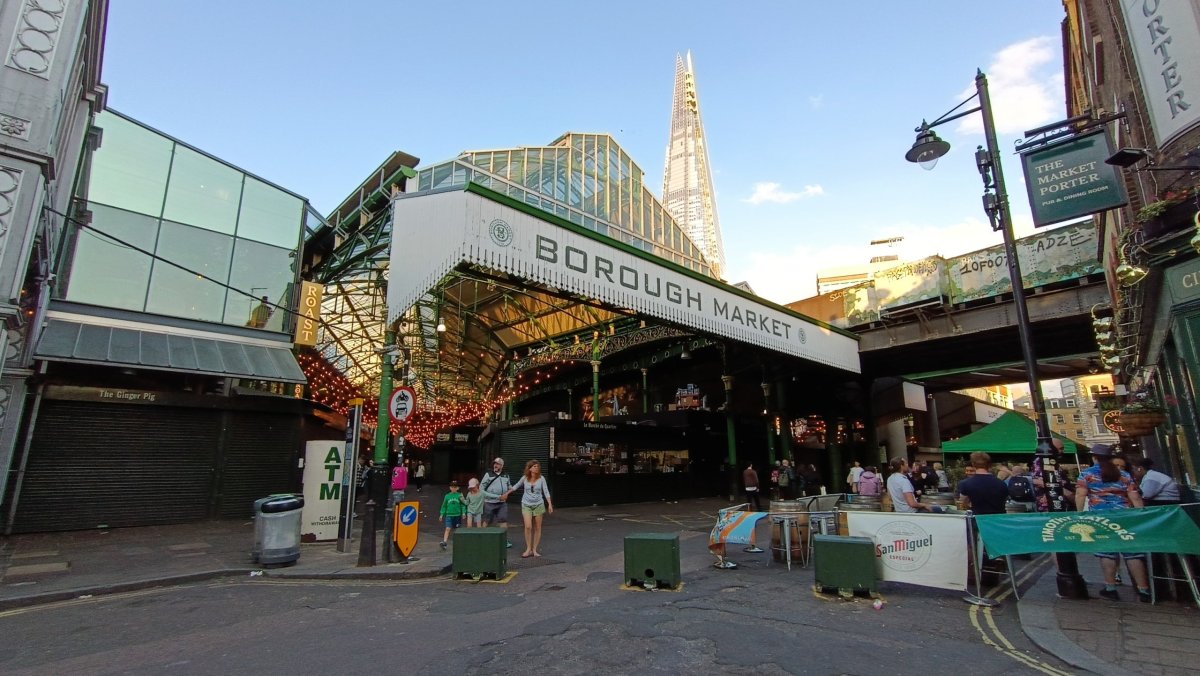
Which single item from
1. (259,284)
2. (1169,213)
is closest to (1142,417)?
(1169,213)

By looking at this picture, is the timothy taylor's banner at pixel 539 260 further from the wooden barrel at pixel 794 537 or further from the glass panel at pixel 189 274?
the glass panel at pixel 189 274

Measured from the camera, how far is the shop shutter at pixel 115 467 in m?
13.2

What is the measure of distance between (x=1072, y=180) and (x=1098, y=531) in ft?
16.9

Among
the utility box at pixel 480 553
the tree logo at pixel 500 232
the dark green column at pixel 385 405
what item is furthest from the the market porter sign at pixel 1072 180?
the dark green column at pixel 385 405

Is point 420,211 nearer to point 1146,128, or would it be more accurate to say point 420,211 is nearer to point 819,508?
point 819,508

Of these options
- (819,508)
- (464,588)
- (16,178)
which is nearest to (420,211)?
(16,178)

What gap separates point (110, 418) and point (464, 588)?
1229cm

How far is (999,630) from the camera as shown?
5926 mm

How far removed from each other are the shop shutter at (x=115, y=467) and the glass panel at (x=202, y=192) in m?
5.68

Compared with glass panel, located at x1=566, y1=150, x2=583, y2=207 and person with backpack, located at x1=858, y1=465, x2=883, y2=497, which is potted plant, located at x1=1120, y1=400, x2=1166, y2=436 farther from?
glass panel, located at x1=566, y1=150, x2=583, y2=207

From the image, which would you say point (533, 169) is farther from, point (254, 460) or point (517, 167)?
point (254, 460)

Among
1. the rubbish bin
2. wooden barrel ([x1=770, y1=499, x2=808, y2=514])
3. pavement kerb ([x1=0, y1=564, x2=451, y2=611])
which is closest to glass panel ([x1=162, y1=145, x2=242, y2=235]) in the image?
the rubbish bin

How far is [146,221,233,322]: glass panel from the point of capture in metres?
15.6

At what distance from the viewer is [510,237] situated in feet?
34.6
